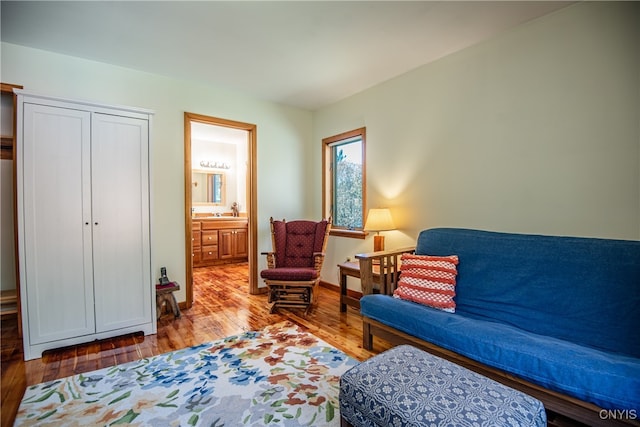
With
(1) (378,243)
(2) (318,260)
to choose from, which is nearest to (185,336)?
(2) (318,260)

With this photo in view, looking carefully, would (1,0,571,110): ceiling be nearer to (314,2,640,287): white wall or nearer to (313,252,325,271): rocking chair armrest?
(314,2,640,287): white wall

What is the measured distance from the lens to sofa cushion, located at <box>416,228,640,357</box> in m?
1.64

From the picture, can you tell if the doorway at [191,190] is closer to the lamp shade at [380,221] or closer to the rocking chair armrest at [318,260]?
the rocking chair armrest at [318,260]

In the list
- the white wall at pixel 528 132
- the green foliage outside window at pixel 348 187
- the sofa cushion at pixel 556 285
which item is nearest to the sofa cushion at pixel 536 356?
the sofa cushion at pixel 556 285

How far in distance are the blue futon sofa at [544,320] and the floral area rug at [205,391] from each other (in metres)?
0.63

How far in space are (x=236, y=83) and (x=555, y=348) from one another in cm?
367

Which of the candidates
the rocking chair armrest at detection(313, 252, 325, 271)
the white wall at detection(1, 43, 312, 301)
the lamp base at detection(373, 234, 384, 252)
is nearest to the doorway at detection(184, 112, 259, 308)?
the white wall at detection(1, 43, 312, 301)

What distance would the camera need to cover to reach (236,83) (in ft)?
11.5

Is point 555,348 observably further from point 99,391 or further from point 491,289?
point 99,391

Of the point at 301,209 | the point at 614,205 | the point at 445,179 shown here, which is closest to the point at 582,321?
the point at 614,205

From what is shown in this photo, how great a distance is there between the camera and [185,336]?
8.80ft

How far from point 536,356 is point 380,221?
182 centimetres

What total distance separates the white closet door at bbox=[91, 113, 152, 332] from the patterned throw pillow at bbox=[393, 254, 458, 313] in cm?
226

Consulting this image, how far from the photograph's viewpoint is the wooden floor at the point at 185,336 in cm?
207
